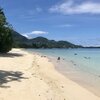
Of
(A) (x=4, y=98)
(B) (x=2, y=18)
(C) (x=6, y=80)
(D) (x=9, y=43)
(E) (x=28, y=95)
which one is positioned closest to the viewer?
(A) (x=4, y=98)

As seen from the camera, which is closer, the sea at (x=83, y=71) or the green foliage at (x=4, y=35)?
the sea at (x=83, y=71)

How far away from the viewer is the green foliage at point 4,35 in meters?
40.1

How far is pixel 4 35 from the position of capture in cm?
4097

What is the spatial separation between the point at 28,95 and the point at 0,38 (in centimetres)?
3068

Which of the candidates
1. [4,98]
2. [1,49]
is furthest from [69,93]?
[1,49]

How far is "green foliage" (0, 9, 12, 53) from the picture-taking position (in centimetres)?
4009

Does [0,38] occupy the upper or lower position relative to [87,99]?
upper

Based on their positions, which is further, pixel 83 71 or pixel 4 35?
pixel 4 35

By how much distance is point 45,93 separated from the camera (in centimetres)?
1144

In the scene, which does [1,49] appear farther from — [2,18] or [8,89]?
[8,89]

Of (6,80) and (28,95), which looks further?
(6,80)

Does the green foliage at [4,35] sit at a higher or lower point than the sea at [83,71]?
higher

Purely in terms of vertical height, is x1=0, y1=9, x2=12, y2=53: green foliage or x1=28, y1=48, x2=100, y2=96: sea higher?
x1=0, y1=9, x2=12, y2=53: green foliage

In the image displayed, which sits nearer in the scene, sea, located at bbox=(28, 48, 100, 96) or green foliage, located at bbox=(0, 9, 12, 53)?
sea, located at bbox=(28, 48, 100, 96)
